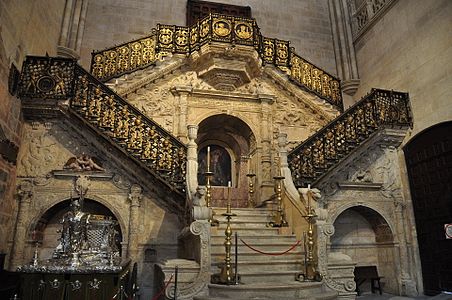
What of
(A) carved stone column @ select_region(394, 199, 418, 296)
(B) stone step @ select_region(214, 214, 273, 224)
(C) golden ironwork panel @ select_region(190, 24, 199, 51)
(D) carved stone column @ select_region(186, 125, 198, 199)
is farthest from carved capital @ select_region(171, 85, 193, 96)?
(A) carved stone column @ select_region(394, 199, 418, 296)

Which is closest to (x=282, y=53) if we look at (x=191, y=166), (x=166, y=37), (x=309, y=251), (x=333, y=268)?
(x=166, y=37)

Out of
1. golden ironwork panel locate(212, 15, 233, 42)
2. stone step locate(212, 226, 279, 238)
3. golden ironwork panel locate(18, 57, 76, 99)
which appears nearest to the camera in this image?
stone step locate(212, 226, 279, 238)

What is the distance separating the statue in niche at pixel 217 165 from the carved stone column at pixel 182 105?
55.2 inches

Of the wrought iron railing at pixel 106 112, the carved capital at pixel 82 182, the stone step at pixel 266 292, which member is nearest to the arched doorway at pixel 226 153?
the wrought iron railing at pixel 106 112

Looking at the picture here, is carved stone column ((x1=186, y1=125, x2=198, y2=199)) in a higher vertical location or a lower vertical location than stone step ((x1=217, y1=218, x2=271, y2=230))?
higher

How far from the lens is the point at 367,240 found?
9164mm

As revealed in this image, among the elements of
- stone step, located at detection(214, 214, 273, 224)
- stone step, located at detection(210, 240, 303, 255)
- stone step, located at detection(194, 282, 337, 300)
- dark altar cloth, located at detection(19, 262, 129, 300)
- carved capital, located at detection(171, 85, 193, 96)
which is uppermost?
carved capital, located at detection(171, 85, 193, 96)

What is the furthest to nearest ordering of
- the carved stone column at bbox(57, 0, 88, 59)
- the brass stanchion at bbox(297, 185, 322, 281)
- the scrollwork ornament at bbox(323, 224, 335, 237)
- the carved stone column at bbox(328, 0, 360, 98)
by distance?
the carved stone column at bbox(328, 0, 360, 98) < the carved stone column at bbox(57, 0, 88, 59) < the scrollwork ornament at bbox(323, 224, 335, 237) < the brass stanchion at bbox(297, 185, 322, 281)

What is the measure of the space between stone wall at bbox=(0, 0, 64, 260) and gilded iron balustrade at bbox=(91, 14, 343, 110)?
2.13m

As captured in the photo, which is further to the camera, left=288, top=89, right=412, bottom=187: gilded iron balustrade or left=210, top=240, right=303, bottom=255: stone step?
left=288, top=89, right=412, bottom=187: gilded iron balustrade

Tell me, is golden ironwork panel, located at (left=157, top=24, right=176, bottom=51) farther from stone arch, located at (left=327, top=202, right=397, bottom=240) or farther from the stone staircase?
stone arch, located at (left=327, top=202, right=397, bottom=240)

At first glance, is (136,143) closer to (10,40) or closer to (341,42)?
(10,40)

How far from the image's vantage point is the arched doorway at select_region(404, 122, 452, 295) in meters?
7.86

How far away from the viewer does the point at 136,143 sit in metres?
7.47
